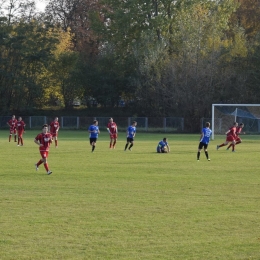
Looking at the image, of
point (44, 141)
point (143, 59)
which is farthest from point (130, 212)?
point (143, 59)

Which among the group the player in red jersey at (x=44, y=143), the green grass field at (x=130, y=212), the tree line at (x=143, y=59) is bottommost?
the green grass field at (x=130, y=212)

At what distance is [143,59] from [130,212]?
51468 mm

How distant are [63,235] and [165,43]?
5413cm

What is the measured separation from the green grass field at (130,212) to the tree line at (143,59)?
124 ft

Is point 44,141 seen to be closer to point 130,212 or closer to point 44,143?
point 44,143

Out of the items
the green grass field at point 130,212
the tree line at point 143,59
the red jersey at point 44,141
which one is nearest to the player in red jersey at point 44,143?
the red jersey at point 44,141

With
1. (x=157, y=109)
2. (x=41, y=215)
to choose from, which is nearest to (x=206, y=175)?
(x=41, y=215)

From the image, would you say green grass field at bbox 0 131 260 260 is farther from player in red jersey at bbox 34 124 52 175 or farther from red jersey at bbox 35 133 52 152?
red jersey at bbox 35 133 52 152

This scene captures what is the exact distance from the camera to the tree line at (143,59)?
60.8 metres

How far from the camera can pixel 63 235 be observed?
10711 mm

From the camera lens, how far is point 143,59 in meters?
63.6

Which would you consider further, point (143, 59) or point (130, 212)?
point (143, 59)

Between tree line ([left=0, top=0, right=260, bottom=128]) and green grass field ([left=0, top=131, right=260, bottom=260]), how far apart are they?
37815 millimetres

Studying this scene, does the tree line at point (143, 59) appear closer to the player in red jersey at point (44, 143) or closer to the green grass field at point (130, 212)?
the green grass field at point (130, 212)
